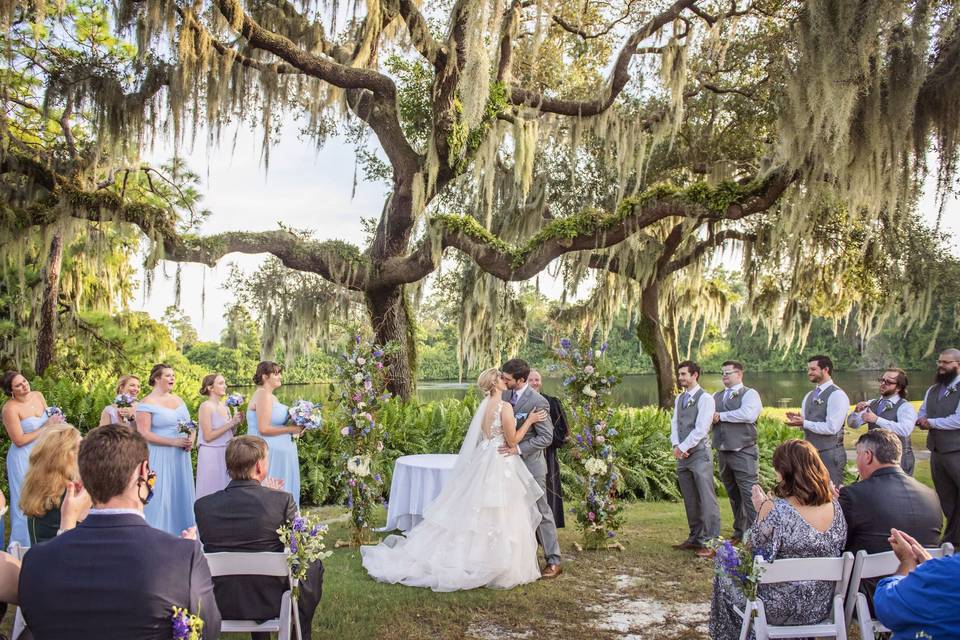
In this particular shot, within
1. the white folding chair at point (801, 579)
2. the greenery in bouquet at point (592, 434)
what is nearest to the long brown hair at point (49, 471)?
the white folding chair at point (801, 579)

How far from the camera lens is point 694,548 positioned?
21.5 ft

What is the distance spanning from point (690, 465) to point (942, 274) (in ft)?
24.9

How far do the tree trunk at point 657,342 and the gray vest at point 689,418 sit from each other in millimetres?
6856

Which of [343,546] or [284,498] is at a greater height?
[284,498]

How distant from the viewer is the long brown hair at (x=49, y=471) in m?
3.35

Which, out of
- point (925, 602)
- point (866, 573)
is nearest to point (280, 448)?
point (866, 573)

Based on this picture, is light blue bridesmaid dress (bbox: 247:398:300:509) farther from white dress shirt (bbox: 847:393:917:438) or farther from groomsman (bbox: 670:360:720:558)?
white dress shirt (bbox: 847:393:917:438)

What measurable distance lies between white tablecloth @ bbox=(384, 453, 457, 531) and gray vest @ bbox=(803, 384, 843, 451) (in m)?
3.16

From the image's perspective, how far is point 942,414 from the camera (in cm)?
602

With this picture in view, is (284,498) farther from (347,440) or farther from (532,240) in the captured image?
(532,240)

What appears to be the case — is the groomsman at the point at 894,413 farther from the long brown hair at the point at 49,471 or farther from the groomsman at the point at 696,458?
the long brown hair at the point at 49,471

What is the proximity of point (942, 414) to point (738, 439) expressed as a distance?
5.20 feet

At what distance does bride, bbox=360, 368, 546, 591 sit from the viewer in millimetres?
5434

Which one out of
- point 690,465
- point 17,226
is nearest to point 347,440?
point 690,465
